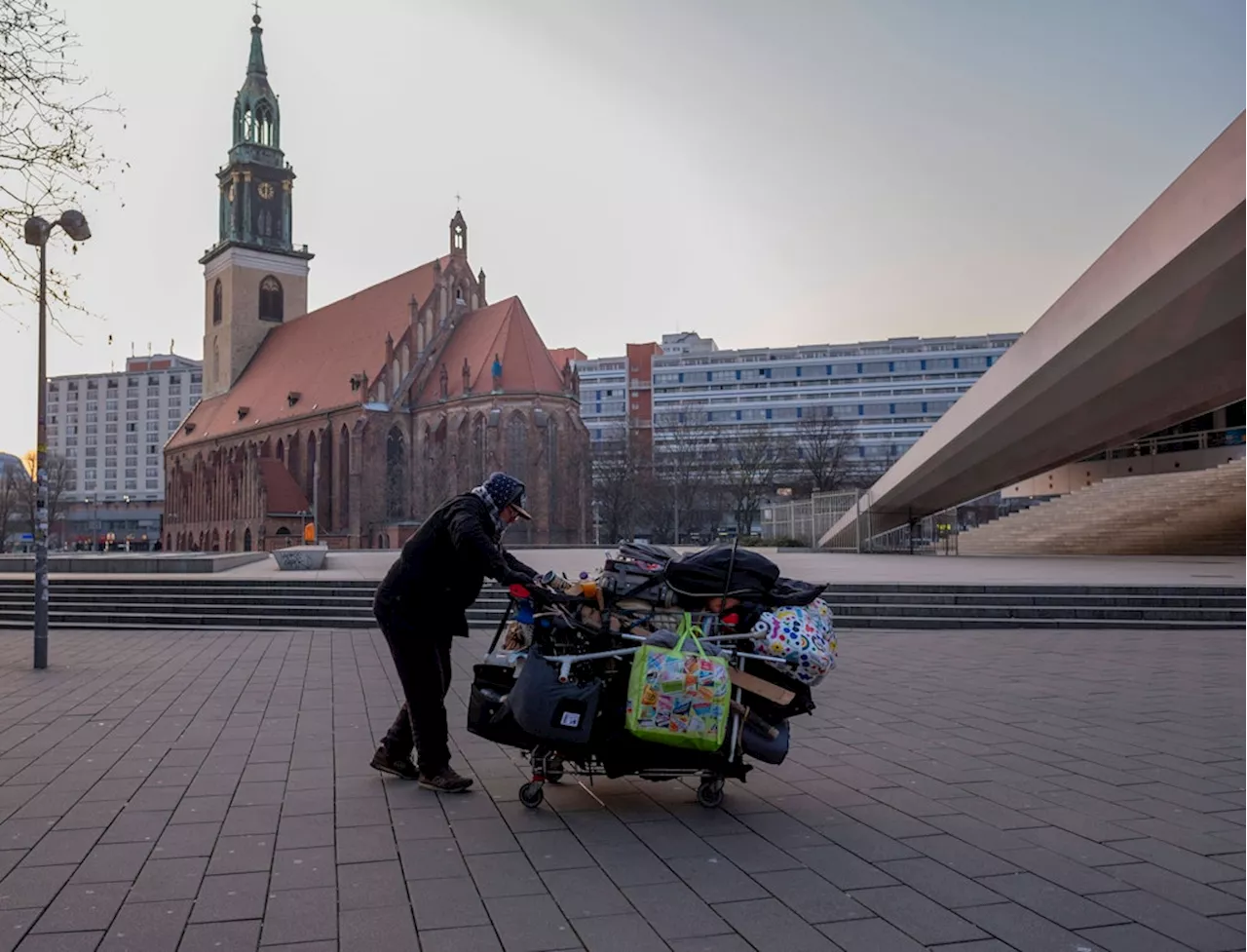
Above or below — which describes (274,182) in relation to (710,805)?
above

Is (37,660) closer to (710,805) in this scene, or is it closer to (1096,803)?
(710,805)

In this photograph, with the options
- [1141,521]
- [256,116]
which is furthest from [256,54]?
[1141,521]

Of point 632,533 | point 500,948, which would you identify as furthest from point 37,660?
point 632,533

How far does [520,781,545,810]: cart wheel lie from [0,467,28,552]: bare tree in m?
79.3

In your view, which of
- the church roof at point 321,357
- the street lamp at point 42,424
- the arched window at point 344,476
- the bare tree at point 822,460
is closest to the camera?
the street lamp at point 42,424

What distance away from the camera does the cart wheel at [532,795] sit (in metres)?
4.98

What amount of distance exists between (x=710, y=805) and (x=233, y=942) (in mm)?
2446

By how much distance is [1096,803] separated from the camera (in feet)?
16.3

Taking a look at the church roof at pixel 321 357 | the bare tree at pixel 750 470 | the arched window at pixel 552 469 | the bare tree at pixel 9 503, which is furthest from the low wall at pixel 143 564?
the bare tree at pixel 9 503

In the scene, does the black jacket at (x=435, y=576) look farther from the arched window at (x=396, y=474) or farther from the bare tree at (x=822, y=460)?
the arched window at (x=396, y=474)

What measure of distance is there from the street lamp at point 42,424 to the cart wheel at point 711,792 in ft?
26.6

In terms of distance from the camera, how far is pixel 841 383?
114 metres

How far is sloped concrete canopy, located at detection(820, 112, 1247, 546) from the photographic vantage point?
14.8 meters

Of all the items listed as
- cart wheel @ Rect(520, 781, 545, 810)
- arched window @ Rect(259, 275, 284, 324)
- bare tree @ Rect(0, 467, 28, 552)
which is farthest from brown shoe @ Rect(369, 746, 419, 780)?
bare tree @ Rect(0, 467, 28, 552)
